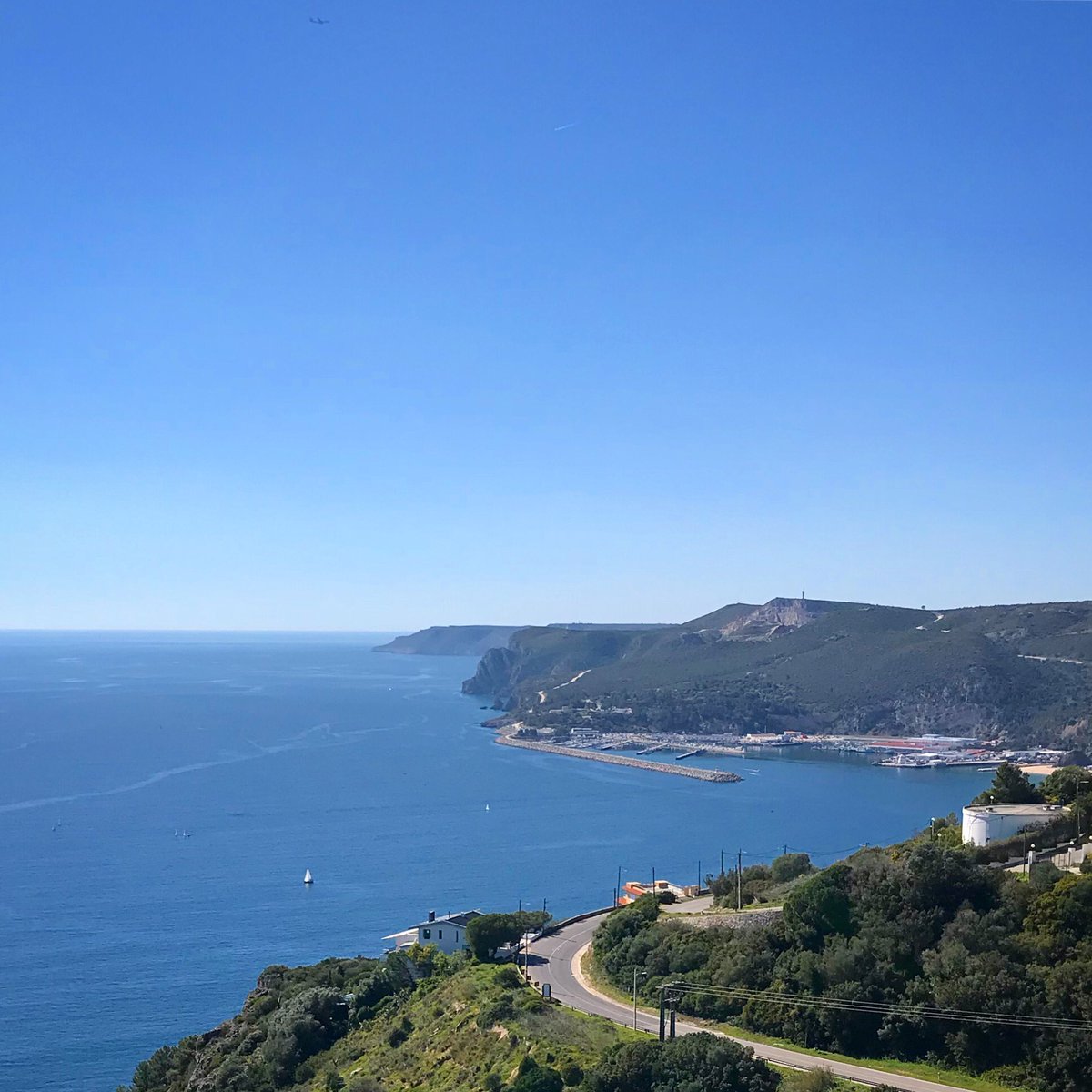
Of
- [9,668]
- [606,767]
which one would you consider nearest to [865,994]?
[606,767]

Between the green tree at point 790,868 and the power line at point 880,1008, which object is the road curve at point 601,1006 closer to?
the power line at point 880,1008

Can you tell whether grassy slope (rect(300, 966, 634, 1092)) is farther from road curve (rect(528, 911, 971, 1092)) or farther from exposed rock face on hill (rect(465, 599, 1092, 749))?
exposed rock face on hill (rect(465, 599, 1092, 749))

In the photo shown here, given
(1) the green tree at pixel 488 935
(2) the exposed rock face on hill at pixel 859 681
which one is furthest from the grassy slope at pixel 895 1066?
(2) the exposed rock face on hill at pixel 859 681

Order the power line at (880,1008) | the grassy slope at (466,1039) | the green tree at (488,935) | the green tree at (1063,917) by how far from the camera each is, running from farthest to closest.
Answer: the green tree at (488,935) → the green tree at (1063,917) → the grassy slope at (466,1039) → the power line at (880,1008)

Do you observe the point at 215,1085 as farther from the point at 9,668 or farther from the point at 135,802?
the point at 9,668

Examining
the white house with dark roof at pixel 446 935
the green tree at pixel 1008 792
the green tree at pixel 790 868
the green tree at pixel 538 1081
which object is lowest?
the white house with dark roof at pixel 446 935

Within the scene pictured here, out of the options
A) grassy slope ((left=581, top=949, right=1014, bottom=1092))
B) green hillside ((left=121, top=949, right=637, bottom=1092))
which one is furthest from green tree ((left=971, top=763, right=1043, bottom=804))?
green hillside ((left=121, top=949, right=637, bottom=1092))
